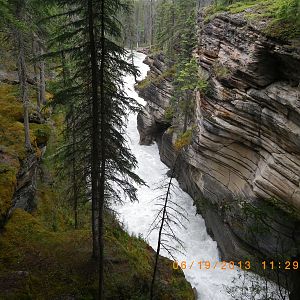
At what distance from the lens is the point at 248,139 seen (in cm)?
1602

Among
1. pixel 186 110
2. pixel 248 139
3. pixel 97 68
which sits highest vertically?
pixel 97 68

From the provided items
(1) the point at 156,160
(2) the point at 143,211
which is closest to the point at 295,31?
Answer: (2) the point at 143,211

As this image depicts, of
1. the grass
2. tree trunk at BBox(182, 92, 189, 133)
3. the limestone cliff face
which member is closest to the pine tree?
the limestone cliff face

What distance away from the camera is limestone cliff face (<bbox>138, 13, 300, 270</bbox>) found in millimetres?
13375

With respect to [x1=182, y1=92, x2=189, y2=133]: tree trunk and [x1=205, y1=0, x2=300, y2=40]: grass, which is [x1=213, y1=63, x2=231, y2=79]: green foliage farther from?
[x1=182, y1=92, x2=189, y2=133]: tree trunk

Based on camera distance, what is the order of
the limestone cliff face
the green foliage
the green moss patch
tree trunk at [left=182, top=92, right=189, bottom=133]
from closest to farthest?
1. the green moss patch
2. the limestone cliff face
3. the green foliage
4. tree trunk at [left=182, top=92, right=189, bottom=133]

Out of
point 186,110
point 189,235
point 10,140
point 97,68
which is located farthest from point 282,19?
point 10,140

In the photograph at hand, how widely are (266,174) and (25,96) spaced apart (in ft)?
47.6

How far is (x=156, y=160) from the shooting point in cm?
3378

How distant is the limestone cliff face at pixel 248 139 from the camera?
1338cm

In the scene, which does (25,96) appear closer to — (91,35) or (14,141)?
(14,141)
